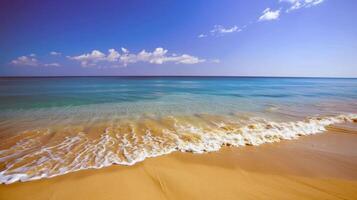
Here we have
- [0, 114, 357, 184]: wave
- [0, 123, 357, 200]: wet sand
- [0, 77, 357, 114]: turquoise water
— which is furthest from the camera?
[0, 77, 357, 114]: turquoise water

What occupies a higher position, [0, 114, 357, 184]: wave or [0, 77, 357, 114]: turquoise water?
[0, 77, 357, 114]: turquoise water

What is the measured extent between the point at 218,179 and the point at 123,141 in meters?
3.54

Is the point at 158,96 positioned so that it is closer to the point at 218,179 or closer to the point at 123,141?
the point at 123,141

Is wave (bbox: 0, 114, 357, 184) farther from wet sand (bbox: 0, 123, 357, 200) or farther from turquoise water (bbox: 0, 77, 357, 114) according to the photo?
turquoise water (bbox: 0, 77, 357, 114)

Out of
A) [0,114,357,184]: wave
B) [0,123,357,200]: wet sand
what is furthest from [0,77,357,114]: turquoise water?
[0,123,357,200]: wet sand

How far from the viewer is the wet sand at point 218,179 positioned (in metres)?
3.01

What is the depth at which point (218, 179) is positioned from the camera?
3.46 metres

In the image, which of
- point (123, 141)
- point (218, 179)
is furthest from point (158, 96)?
point (218, 179)

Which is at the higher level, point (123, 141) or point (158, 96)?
point (158, 96)

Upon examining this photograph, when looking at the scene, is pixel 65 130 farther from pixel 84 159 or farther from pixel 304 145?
pixel 304 145

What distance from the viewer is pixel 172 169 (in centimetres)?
389

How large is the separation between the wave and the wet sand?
1.34 feet

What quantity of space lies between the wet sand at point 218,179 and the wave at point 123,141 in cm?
41

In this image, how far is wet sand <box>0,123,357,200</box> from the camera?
3.01 metres
